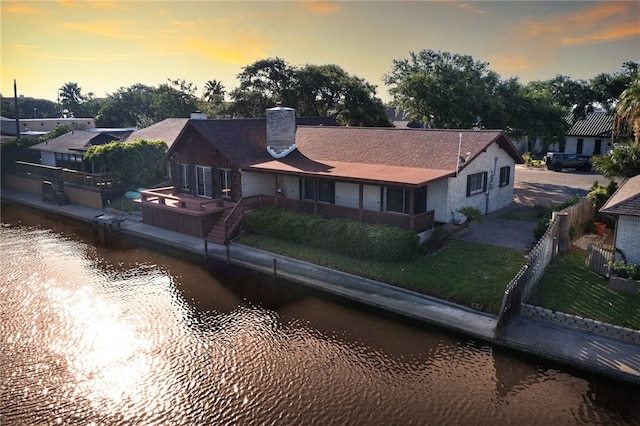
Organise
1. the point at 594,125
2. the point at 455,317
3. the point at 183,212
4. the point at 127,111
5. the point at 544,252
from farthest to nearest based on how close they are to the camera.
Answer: the point at 127,111 < the point at 594,125 < the point at 183,212 < the point at 544,252 < the point at 455,317

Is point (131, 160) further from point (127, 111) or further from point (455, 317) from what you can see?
point (127, 111)

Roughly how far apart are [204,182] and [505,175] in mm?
19816

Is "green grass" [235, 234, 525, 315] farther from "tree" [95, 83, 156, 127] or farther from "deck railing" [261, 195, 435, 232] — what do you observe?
"tree" [95, 83, 156, 127]

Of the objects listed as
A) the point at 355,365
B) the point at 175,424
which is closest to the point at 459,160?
the point at 355,365

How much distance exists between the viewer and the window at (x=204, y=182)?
3145 cm

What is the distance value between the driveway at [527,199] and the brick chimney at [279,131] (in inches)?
509

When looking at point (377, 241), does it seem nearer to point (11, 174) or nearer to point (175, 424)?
point (175, 424)

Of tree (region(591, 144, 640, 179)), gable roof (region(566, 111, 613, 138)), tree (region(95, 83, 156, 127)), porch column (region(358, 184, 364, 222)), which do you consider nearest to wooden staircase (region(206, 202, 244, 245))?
porch column (region(358, 184, 364, 222))

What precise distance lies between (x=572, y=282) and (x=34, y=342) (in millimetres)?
20301

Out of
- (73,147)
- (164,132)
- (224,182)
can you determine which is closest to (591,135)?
(224,182)

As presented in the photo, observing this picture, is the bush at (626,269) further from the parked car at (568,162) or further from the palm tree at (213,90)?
the palm tree at (213,90)

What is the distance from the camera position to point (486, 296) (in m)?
18.3

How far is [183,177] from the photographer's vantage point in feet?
110

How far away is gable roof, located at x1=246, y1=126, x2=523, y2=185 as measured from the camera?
24766 mm
